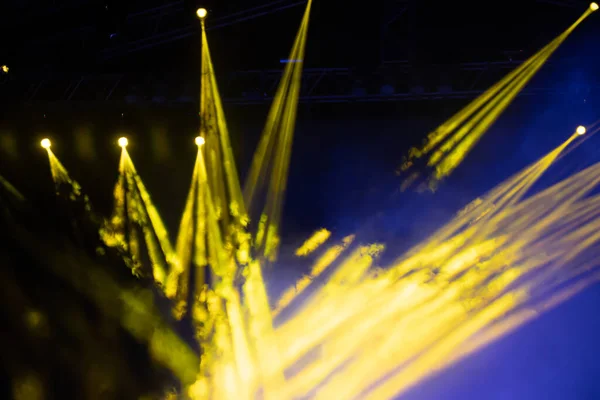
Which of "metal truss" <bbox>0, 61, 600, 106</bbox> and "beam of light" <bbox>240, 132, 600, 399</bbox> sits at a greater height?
"metal truss" <bbox>0, 61, 600, 106</bbox>

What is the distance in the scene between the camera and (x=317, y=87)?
5.16 meters

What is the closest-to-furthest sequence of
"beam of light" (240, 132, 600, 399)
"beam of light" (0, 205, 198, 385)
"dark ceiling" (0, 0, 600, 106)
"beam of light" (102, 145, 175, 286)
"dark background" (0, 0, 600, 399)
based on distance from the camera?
"dark ceiling" (0, 0, 600, 106) → "dark background" (0, 0, 600, 399) → "beam of light" (0, 205, 198, 385) → "beam of light" (240, 132, 600, 399) → "beam of light" (102, 145, 175, 286)

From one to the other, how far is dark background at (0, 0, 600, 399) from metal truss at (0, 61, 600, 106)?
0.7 inches

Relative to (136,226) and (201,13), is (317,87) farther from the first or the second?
(136,226)

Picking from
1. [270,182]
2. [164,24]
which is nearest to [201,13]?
[164,24]

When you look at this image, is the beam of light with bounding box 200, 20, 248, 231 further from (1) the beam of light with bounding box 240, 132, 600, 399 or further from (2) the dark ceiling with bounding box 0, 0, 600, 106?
(1) the beam of light with bounding box 240, 132, 600, 399

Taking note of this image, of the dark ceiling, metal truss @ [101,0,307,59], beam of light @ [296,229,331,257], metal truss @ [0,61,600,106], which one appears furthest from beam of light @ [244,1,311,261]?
metal truss @ [101,0,307,59]

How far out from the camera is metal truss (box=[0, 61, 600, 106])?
16.3 ft

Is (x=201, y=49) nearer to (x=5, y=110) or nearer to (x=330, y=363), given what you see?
(x=5, y=110)

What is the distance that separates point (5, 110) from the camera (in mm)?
5020

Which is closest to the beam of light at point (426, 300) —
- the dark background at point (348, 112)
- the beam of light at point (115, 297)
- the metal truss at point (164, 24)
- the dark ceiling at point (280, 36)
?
the dark background at point (348, 112)

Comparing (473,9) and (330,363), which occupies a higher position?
(473,9)

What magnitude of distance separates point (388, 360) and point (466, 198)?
5.61ft

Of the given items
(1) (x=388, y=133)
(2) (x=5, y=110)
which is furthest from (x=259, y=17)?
(2) (x=5, y=110)
